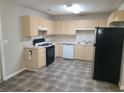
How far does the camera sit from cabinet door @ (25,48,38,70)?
4.04 m

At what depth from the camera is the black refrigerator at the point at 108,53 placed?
2.95 meters

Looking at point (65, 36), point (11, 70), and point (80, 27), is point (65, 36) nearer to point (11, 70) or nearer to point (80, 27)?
point (80, 27)

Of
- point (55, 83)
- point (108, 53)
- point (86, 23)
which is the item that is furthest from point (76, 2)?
point (55, 83)

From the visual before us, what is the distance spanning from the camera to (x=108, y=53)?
3.11m

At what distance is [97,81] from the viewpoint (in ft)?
10.8

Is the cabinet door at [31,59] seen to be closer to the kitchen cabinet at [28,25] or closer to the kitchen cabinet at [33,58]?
the kitchen cabinet at [33,58]

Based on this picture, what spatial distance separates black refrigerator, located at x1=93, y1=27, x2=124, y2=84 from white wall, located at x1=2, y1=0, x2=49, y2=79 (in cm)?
278

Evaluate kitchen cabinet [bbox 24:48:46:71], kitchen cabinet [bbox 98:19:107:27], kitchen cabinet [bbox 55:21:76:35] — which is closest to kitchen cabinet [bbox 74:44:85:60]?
kitchen cabinet [bbox 55:21:76:35]

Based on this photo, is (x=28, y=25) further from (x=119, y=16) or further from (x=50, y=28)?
(x=119, y=16)

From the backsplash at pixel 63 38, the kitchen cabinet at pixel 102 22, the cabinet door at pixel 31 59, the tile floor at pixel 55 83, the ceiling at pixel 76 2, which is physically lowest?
the tile floor at pixel 55 83

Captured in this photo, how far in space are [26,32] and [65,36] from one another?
2819 mm

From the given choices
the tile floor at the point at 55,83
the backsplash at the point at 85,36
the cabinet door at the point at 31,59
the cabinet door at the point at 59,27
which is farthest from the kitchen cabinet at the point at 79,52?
the cabinet door at the point at 31,59

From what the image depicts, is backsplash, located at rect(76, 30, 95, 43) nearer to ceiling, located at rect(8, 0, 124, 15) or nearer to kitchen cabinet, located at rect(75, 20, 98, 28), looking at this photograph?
kitchen cabinet, located at rect(75, 20, 98, 28)

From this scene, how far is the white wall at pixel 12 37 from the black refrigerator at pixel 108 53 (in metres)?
2.78
